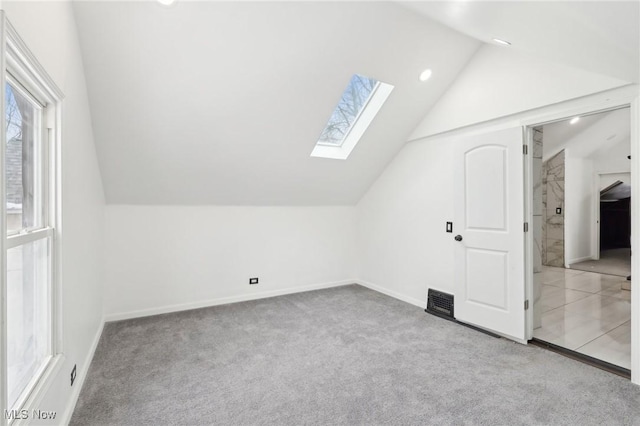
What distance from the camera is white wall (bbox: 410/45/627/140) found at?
8.39 feet

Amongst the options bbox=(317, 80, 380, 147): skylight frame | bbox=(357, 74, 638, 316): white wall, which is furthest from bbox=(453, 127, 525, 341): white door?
bbox=(317, 80, 380, 147): skylight frame

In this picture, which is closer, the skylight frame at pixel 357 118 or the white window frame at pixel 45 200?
the white window frame at pixel 45 200

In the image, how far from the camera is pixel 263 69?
107 inches

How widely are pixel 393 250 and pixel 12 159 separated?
3963 mm

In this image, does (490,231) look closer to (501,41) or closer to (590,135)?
(501,41)

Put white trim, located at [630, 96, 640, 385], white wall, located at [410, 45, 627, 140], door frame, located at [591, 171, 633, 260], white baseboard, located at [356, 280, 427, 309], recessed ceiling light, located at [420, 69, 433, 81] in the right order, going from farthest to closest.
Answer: door frame, located at [591, 171, 633, 260], white baseboard, located at [356, 280, 427, 309], recessed ceiling light, located at [420, 69, 433, 81], white wall, located at [410, 45, 627, 140], white trim, located at [630, 96, 640, 385]

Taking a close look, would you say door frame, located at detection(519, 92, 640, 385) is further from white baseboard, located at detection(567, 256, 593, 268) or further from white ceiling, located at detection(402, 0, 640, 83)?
white baseboard, located at detection(567, 256, 593, 268)

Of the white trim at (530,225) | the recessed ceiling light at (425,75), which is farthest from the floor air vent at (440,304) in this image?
the recessed ceiling light at (425,75)

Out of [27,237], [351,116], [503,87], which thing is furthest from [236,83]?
[503,87]

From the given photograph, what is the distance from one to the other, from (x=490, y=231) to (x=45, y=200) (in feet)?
11.6

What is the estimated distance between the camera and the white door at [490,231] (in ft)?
9.57

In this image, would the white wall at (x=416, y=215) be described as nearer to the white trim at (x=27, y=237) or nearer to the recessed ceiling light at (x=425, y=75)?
the recessed ceiling light at (x=425, y=75)

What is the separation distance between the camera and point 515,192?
2.92 meters

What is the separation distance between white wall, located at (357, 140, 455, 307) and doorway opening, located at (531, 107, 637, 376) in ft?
4.34
